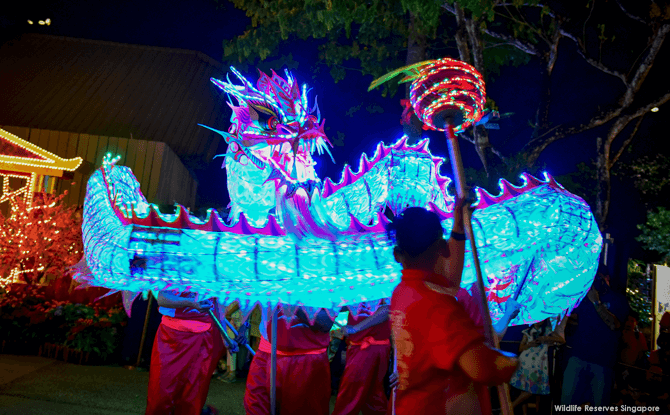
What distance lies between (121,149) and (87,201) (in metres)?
7.20

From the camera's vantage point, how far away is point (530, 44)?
7.35m

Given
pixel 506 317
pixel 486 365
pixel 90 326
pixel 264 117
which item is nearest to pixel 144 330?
pixel 90 326

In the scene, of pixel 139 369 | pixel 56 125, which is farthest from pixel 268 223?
pixel 56 125

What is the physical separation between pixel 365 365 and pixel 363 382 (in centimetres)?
13

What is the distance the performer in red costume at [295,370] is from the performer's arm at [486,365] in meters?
1.50

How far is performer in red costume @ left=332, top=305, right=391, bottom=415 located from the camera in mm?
3385

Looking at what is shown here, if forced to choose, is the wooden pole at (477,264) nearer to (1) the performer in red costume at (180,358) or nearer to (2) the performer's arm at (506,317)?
(2) the performer's arm at (506,317)

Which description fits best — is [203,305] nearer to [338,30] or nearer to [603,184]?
[603,184]

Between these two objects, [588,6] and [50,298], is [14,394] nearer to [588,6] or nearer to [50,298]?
[50,298]

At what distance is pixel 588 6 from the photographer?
723cm

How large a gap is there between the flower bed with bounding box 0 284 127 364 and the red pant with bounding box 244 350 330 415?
11.9 feet

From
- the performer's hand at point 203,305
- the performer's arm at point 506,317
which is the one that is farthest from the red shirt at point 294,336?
the performer's arm at point 506,317

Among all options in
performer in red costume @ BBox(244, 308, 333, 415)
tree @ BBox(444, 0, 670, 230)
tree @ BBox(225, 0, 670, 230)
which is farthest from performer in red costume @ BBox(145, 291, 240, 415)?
tree @ BBox(444, 0, 670, 230)

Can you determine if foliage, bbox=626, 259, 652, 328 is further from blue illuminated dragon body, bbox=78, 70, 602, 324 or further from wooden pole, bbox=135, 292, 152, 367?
wooden pole, bbox=135, 292, 152, 367
